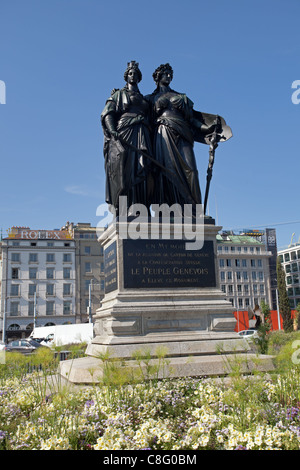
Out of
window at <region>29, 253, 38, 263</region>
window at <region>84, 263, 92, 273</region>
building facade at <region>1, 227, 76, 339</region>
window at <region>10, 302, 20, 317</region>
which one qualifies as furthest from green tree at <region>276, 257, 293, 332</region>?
window at <region>10, 302, 20, 317</region>

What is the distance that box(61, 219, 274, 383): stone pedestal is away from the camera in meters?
7.12

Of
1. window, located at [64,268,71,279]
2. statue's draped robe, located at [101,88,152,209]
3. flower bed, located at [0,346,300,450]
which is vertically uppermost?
window, located at [64,268,71,279]

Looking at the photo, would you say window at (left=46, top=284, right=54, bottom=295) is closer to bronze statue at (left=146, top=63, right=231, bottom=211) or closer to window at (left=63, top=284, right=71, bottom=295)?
window at (left=63, top=284, right=71, bottom=295)

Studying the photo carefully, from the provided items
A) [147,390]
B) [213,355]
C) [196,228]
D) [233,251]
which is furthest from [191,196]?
[233,251]

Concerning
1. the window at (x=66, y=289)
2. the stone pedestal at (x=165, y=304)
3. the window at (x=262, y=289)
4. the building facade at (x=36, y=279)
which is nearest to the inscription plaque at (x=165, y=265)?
the stone pedestal at (x=165, y=304)

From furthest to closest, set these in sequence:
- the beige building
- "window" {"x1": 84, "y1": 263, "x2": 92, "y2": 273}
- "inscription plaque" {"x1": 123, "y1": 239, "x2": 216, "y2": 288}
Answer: "window" {"x1": 84, "y1": 263, "x2": 92, "y2": 273}
the beige building
"inscription plaque" {"x1": 123, "y1": 239, "x2": 216, "y2": 288}

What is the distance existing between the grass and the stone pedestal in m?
1.56

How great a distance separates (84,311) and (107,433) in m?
64.2

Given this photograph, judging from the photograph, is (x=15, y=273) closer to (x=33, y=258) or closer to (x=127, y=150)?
(x=33, y=258)

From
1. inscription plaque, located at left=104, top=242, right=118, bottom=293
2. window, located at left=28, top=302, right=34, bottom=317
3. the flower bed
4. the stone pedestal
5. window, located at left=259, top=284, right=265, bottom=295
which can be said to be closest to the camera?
the flower bed

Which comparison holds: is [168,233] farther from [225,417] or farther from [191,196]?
[225,417]

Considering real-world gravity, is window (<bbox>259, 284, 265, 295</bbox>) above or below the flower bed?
above

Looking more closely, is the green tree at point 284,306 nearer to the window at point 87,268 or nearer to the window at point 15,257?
the window at point 87,268

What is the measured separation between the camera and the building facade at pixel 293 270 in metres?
87.6
